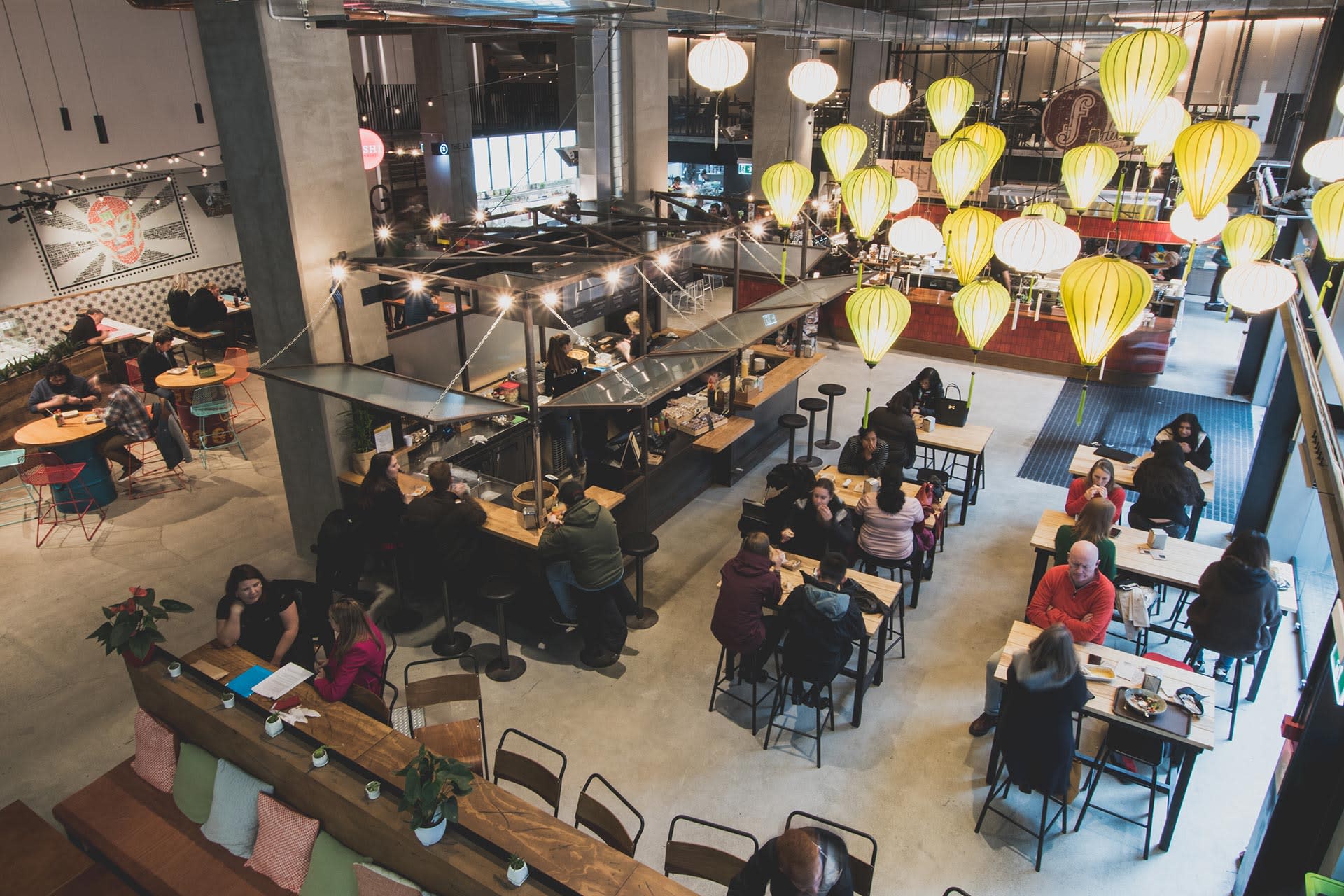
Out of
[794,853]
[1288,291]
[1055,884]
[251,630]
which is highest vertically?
[1288,291]

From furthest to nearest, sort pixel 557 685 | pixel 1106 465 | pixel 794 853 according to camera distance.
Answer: pixel 1106 465 < pixel 557 685 < pixel 794 853

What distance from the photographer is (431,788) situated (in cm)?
363

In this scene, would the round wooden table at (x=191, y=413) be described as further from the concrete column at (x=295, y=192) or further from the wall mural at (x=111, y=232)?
the wall mural at (x=111, y=232)

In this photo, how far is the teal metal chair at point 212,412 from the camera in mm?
9672

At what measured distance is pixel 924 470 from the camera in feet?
27.5

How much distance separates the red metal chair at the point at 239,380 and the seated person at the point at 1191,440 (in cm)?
1063

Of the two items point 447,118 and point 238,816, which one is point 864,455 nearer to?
point 238,816

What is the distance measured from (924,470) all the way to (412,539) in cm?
501

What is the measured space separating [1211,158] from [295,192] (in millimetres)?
6195

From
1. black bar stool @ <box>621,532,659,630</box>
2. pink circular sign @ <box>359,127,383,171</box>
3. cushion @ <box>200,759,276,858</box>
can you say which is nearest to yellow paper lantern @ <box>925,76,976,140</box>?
black bar stool @ <box>621,532,659,630</box>

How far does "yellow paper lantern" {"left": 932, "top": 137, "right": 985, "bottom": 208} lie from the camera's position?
Answer: 5875 millimetres

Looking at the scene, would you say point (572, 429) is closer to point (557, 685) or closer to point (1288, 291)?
point (557, 685)

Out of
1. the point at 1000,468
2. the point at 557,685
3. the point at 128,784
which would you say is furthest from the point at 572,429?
the point at 1000,468

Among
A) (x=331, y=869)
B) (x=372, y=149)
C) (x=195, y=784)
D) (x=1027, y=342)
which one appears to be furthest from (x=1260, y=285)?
(x=372, y=149)
